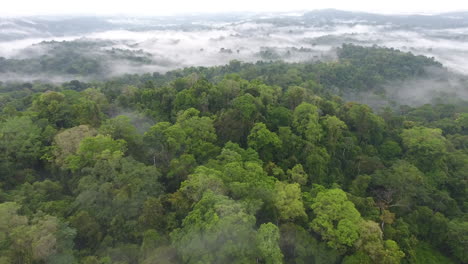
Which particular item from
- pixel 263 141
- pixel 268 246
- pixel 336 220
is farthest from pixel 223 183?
pixel 263 141

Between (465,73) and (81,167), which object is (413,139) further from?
(465,73)

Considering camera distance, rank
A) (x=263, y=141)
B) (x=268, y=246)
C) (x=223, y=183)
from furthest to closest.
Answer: (x=263, y=141) → (x=223, y=183) → (x=268, y=246)

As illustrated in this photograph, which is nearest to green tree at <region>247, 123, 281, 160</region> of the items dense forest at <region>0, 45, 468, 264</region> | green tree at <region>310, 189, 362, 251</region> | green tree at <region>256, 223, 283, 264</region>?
dense forest at <region>0, 45, 468, 264</region>

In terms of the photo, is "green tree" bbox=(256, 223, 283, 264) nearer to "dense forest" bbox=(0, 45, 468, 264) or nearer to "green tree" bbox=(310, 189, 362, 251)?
"dense forest" bbox=(0, 45, 468, 264)

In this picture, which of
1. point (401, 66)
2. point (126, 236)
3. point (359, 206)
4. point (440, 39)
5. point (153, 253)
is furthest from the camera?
point (440, 39)

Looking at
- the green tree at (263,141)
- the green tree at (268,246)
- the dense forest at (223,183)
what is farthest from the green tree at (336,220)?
the green tree at (263,141)

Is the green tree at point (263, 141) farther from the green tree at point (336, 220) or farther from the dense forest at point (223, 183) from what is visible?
the green tree at point (336, 220)

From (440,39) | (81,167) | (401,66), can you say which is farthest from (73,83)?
(440,39)

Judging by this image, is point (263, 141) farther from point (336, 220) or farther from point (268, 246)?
point (268, 246)
